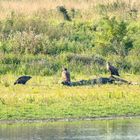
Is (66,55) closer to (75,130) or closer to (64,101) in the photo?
(64,101)

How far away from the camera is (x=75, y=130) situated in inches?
723

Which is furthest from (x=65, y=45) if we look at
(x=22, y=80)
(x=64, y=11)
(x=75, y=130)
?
(x=75, y=130)

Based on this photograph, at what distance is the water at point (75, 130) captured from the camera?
1728 cm

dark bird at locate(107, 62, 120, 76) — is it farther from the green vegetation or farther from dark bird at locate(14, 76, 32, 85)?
dark bird at locate(14, 76, 32, 85)

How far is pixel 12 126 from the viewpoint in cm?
1962

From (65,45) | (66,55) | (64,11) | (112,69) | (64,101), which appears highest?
(64,11)

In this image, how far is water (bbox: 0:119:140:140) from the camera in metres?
17.3

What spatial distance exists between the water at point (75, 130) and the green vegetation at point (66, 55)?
1.29 m

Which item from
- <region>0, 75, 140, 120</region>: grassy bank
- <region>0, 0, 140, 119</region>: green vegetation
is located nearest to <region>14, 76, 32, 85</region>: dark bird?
<region>0, 75, 140, 120</region>: grassy bank

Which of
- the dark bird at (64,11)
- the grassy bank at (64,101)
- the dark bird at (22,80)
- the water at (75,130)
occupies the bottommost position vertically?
the water at (75,130)

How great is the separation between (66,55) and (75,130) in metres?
14.1

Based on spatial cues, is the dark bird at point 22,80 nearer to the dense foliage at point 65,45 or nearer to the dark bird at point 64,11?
the dense foliage at point 65,45

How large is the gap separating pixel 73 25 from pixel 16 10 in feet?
13.9

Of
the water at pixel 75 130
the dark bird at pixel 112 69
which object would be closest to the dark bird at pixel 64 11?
the dark bird at pixel 112 69
